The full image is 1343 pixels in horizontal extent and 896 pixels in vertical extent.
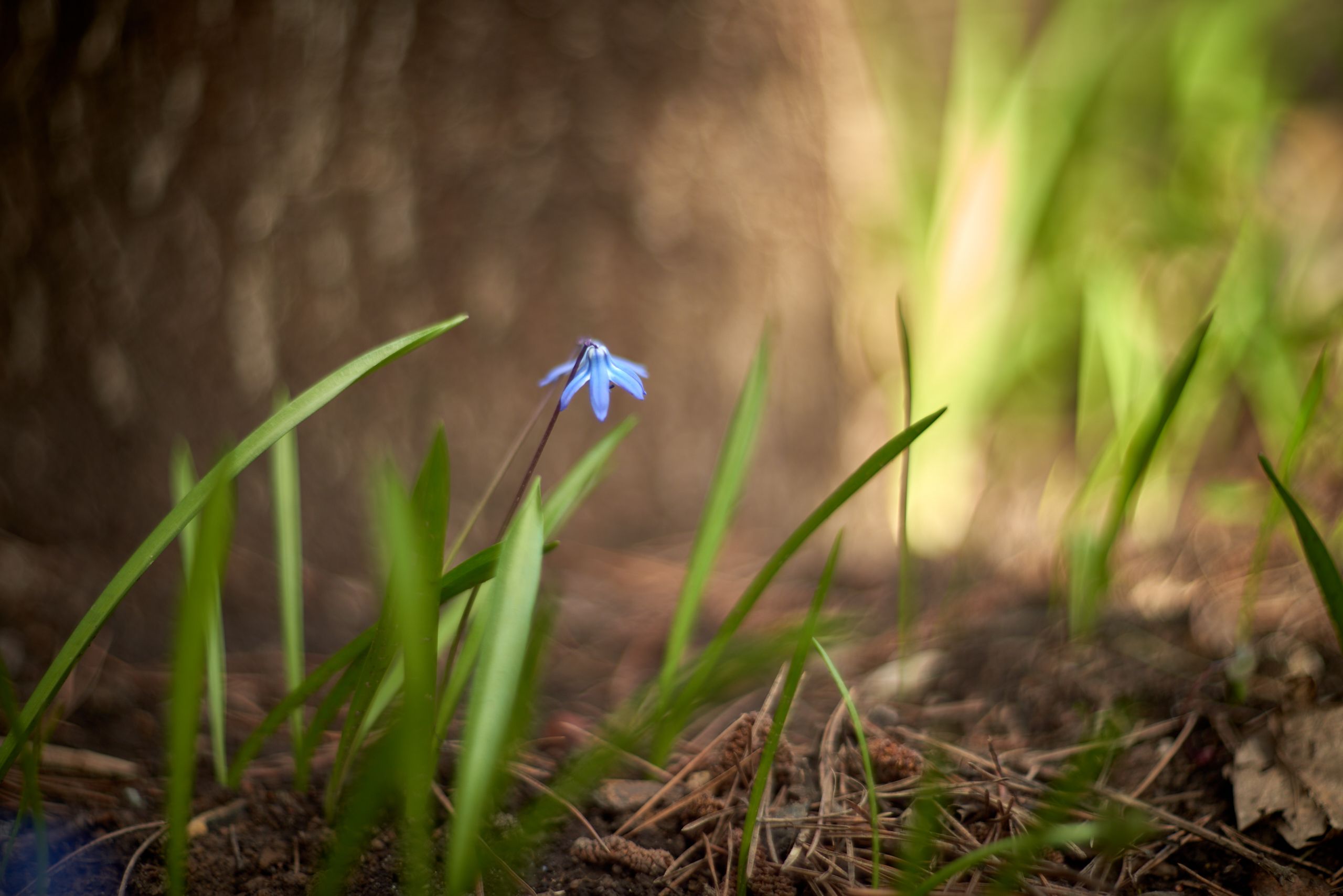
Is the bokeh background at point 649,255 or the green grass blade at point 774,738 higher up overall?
the bokeh background at point 649,255

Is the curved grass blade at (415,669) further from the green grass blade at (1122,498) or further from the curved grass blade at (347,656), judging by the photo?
the green grass blade at (1122,498)

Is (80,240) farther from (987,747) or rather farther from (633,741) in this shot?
(987,747)

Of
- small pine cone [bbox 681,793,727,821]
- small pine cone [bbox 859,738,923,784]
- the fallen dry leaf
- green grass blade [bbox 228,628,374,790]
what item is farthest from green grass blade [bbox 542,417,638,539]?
the fallen dry leaf

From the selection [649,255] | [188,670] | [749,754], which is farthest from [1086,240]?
[188,670]

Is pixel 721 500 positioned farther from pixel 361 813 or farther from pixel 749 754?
pixel 361 813

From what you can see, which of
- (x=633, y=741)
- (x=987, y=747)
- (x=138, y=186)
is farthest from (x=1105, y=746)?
(x=138, y=186)

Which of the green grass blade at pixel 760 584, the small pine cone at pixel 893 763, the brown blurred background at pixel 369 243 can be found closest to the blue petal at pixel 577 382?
the green grass blade at pixel 760 584

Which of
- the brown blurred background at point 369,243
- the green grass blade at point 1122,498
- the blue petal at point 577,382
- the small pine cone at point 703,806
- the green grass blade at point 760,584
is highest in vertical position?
the brown blurred background at point 369,243

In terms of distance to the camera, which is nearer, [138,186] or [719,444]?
[138,186]
